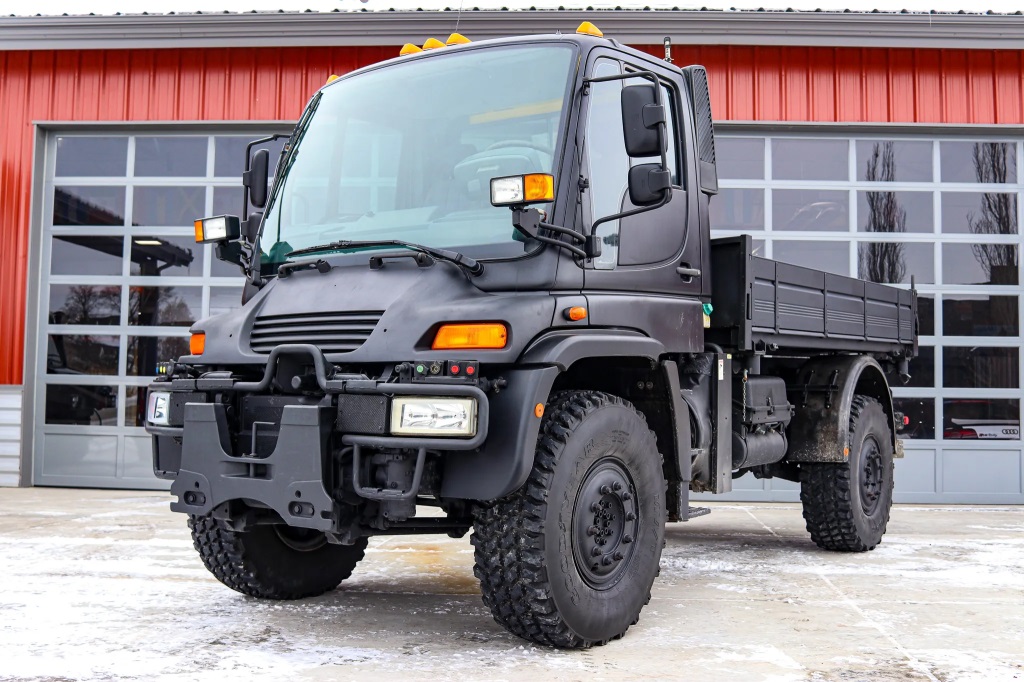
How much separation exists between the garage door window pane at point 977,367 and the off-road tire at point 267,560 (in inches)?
304

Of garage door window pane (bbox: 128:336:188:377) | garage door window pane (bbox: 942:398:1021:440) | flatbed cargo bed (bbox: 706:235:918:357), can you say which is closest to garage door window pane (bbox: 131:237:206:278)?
garage door window pane (bbox: 128:336:188:377)

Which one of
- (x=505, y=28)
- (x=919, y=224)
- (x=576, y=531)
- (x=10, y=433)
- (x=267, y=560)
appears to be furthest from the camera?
(x=10, y=433)

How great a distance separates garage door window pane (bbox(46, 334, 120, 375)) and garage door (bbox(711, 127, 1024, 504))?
6.98 meters

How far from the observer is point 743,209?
10.7 m

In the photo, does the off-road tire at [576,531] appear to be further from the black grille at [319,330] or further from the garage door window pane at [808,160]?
the garage door window pane at [808,160]

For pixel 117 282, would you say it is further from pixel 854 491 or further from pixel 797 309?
pixel 854 491

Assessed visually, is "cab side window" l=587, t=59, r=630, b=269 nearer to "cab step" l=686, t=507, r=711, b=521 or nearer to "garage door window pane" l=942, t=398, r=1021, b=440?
"cab step" l=686, t=507, r=711, b=521

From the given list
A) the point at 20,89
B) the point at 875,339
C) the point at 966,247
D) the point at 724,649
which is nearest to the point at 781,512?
the point at 875,339

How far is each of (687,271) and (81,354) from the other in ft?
28.0

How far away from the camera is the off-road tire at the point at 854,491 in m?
6.65

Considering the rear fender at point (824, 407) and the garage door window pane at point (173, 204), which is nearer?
the rear fender at point (824, 407)

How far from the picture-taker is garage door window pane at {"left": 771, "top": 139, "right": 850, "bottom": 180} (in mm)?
10703

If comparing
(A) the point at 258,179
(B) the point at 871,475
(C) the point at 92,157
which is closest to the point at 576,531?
(A) the point at 258,179

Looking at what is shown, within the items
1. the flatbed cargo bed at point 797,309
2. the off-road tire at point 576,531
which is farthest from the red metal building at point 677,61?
the off-road tire at point 576,531
